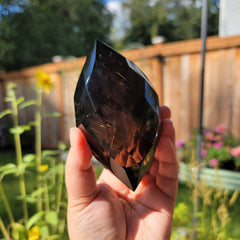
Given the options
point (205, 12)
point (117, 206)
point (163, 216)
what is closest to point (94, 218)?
point (117, 206)

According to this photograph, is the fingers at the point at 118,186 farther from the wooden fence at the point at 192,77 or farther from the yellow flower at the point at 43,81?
the wooden fence at the point at 192,77

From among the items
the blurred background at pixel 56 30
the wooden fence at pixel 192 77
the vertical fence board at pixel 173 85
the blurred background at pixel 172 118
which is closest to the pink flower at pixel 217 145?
the blurred background at pixel 172 118

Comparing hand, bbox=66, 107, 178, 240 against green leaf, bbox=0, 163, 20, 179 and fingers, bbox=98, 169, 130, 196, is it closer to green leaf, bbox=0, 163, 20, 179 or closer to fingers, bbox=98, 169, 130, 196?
fingers, bbox=98, 169, 130, 196

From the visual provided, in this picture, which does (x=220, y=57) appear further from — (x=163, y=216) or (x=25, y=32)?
(x=25, y=32)

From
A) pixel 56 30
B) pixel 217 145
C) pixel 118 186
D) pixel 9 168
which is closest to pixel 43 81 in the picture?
pixel 9 168

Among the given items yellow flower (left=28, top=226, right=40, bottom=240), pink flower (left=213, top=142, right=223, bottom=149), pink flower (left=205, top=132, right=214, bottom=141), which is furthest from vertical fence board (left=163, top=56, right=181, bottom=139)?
yellow flower (left=28, top=226, right=40, bottom=240)

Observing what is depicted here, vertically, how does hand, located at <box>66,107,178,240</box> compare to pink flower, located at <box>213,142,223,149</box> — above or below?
above

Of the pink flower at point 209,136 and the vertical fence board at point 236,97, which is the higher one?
the vertical fence board at point 236,97
